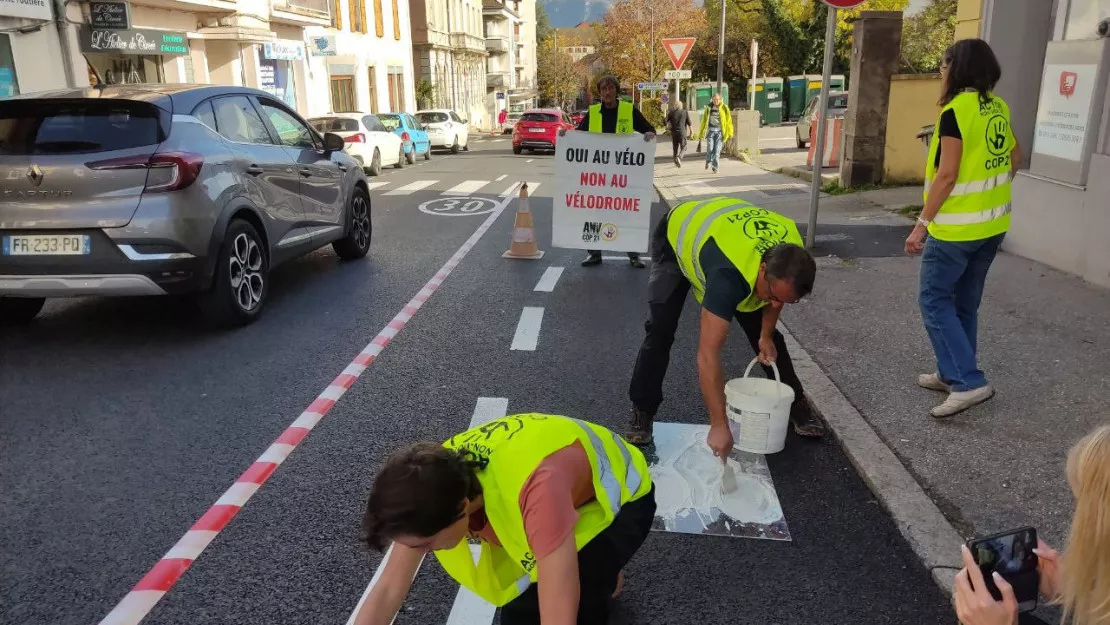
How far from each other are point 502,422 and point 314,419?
2538 mm

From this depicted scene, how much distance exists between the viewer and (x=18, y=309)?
6.40 meters

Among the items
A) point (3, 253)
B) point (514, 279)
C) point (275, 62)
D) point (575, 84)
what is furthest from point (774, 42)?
point (3, 253)

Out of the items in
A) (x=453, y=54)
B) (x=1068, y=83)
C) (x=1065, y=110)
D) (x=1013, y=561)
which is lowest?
(x=1013, y=561)

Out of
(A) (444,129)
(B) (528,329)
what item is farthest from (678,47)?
(B) (528,329)

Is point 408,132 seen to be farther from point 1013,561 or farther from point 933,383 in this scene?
point 1013,561

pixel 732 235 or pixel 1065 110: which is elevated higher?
pixel 1065 110

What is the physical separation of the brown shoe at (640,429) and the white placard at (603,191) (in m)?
4.62

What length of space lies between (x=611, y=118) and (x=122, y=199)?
16.4 feet

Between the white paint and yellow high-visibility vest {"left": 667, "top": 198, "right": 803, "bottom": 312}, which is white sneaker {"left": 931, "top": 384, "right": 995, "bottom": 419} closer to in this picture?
yellow high-visibility vest {"left": 667, "top": 198, "right": 803, "bottom": 312}

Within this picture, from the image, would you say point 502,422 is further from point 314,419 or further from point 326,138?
point 326,138

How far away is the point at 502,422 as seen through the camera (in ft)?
7.65

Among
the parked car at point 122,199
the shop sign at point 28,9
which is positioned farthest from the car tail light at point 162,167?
the shop sign at point 28,9

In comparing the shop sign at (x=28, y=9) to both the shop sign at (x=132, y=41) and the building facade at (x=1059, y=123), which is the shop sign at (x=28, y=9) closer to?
the shop sign at (x=132, y=41)

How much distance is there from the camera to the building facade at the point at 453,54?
168ft
